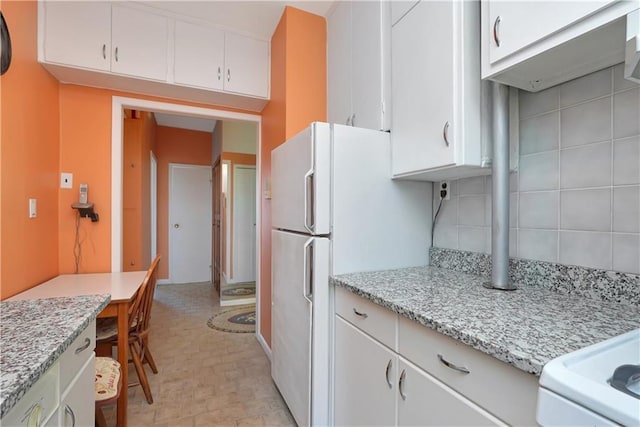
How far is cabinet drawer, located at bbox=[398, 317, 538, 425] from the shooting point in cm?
70

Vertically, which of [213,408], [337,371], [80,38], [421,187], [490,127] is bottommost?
[213,408]

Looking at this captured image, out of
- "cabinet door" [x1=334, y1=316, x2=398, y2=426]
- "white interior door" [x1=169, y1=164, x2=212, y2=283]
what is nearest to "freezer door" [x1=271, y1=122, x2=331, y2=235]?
"cabinet door" [x1=334, y1=316, x2=398, y2=426]

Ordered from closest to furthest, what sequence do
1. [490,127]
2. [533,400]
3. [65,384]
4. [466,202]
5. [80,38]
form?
[533,400] → [65,384] → [490,127] → [466,202] → [80,38]

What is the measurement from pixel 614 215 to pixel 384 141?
38.3 inches

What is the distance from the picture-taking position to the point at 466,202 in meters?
1.60

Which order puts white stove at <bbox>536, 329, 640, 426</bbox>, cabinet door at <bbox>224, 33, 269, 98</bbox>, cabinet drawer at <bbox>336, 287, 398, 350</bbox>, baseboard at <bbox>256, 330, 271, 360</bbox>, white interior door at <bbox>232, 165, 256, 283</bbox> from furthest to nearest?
white interior door at <bbox>232, 165, 256, 283</bbox> < baseboard at <bbox>256, 330, 271, 360</bbox> < cabinet door at <bbox>224, 33, 269, 98</bbox> < cabinet drawer at <bbox>336, 287, 398, 350</bbox> < white stove at <bbox>536, 329, 640, 426</bbox>

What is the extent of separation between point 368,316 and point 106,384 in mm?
1234

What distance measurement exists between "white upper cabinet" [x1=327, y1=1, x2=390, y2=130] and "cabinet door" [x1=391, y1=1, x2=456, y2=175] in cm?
13

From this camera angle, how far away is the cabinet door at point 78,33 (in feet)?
6.62

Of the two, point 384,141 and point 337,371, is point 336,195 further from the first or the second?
point 337,371

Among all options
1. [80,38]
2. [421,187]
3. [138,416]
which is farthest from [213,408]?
[80,38]

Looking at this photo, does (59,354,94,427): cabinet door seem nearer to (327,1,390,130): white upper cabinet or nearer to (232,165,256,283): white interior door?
(327,1,390,130): white upper cabinet

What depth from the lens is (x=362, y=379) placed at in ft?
4.25

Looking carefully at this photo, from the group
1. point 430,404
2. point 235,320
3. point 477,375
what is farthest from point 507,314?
point 235,320
